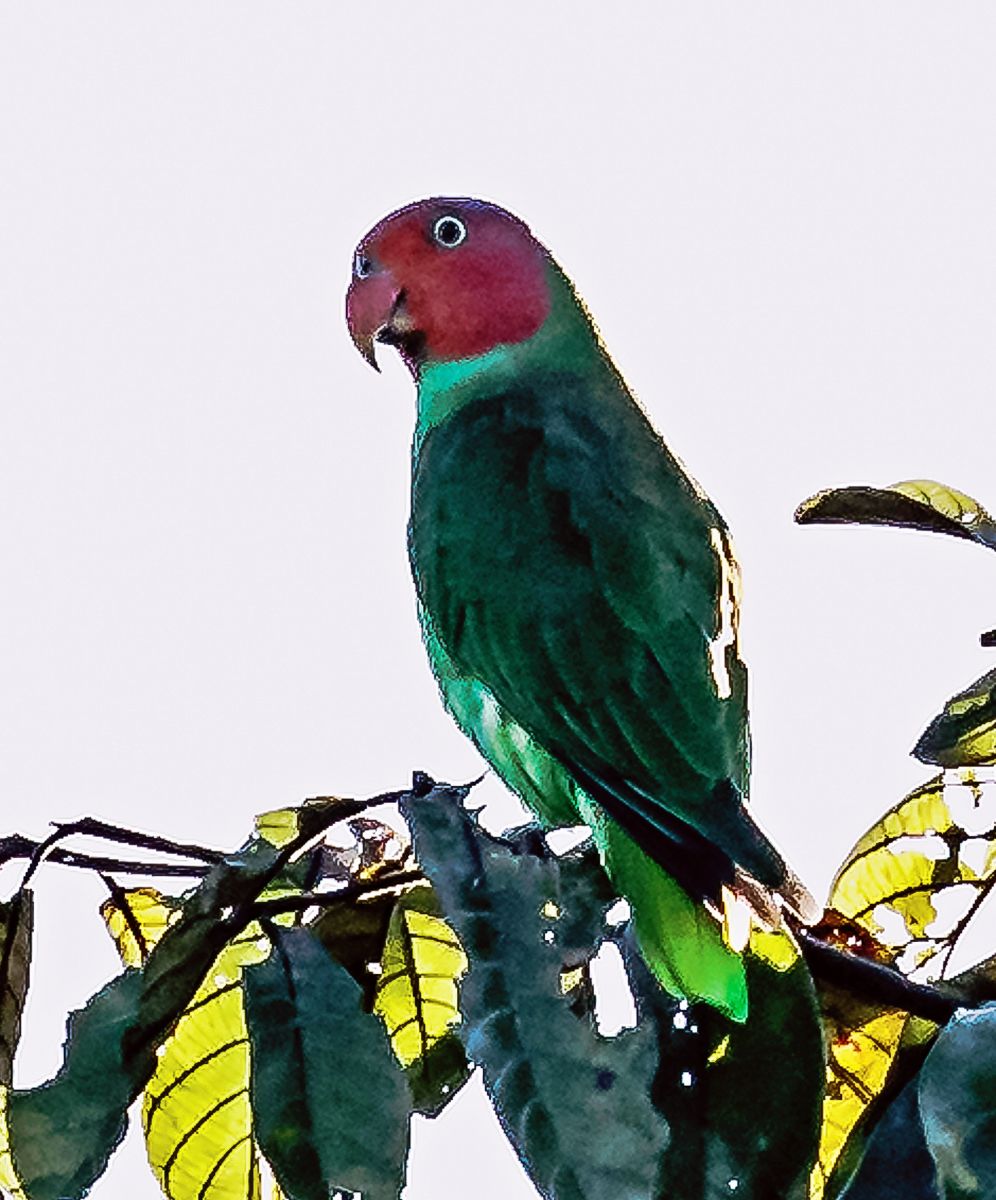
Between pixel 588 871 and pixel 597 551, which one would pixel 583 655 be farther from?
pixel 588 871

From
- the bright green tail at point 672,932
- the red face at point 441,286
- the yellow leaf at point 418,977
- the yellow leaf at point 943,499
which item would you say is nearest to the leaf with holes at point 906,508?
the yellow leaf at point 943,499

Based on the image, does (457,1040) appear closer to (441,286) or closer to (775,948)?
(775,948)

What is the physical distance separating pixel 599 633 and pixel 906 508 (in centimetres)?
26

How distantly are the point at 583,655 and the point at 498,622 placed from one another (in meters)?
0.12

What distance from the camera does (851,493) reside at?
1.35 meters

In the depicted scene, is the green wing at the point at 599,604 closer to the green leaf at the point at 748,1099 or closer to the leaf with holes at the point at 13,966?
the green leaf at the point at 748,1099

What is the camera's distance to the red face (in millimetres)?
1922

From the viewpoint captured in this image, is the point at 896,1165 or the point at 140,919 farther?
the point at 140,919

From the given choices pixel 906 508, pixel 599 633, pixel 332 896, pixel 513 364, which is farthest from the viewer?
pixel 513 364

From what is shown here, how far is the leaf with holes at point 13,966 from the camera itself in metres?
1.09

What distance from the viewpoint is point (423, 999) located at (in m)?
1.22

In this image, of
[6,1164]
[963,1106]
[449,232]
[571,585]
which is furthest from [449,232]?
[963,1106]

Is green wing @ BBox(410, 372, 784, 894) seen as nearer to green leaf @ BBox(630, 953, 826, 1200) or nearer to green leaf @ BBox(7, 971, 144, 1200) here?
green leaf @ BBox(630, 953, 826, 1200)

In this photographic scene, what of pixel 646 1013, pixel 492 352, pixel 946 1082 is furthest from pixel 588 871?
pixel 492 352
